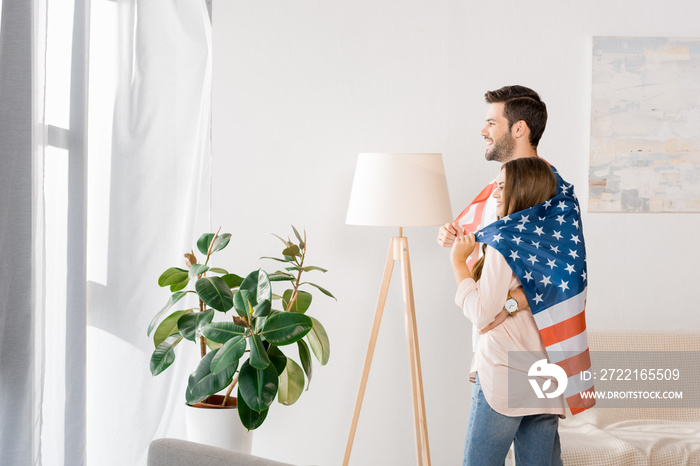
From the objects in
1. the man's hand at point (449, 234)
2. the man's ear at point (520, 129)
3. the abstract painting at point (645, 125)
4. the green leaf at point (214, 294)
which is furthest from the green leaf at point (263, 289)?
the abstract painting at point (645, 125)

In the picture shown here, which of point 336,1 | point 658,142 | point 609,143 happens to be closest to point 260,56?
point 336,1

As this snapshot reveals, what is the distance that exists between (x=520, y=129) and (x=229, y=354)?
51.2 inches

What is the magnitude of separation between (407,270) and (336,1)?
1.36m

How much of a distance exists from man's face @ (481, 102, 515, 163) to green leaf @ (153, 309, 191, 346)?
129cm

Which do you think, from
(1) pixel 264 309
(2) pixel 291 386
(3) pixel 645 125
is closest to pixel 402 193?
(1) pixel 264 309

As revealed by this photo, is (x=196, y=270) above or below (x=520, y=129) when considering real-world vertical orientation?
below

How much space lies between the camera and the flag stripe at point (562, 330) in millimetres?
1682

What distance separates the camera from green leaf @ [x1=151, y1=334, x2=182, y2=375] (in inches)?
83.7

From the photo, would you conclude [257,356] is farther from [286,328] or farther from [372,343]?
[372,343]

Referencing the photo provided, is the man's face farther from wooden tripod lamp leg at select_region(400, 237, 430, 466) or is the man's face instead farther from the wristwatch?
the wristwatch

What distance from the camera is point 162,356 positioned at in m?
2.15

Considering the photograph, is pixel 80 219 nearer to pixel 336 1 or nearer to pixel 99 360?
pixel 99 360

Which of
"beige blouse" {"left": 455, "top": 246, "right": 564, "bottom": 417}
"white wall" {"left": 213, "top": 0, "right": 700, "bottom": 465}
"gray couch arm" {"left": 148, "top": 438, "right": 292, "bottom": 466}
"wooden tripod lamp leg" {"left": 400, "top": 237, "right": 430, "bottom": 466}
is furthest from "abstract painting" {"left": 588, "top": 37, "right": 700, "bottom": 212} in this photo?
"gray couch arm" {"left": 148, "top": 438, "right": 292, "bottom": 466}

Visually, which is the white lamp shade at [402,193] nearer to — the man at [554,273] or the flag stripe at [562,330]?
the man at [554,273]
